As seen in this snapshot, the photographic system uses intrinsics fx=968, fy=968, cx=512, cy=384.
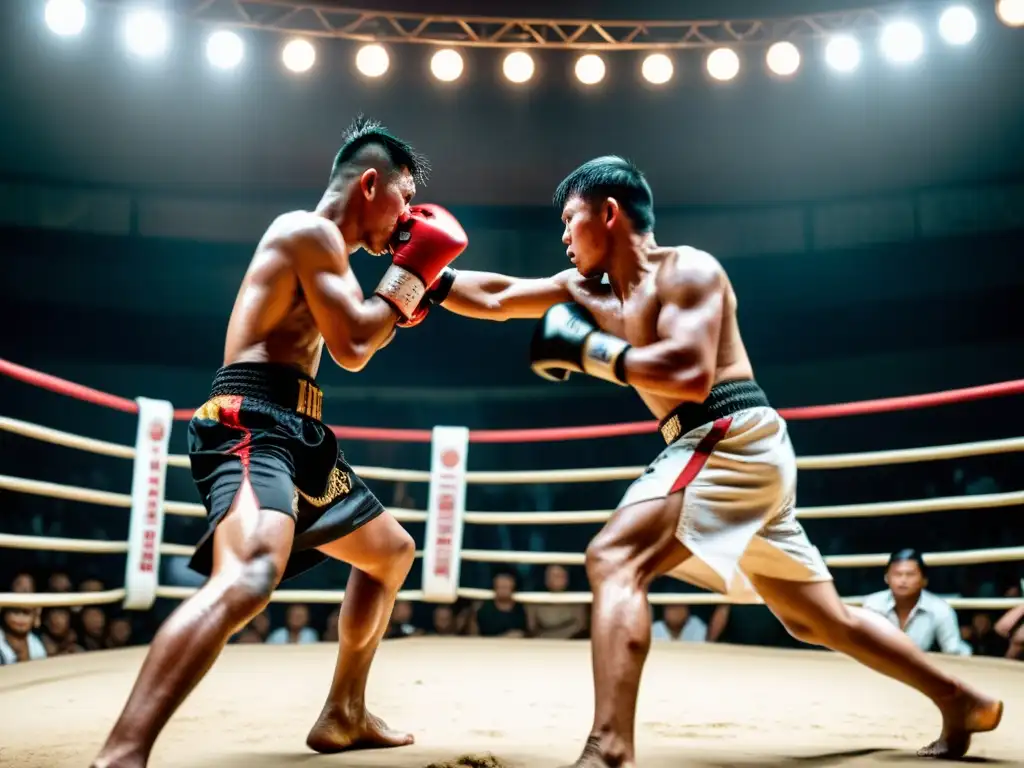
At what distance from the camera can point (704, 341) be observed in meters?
1.82

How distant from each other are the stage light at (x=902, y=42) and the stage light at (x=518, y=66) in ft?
6.87

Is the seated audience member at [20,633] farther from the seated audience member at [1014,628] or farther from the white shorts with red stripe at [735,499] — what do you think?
the seated audience member at [1014,628]

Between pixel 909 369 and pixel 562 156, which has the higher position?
pixel 562 156

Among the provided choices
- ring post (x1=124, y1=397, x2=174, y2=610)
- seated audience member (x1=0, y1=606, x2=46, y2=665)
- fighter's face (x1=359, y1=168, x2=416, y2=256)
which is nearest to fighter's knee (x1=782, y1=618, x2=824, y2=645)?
fighter's face (x1=359, y1=168, x2=416, y2=256)

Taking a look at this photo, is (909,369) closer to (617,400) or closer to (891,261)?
(891,261)

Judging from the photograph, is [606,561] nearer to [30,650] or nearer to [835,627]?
[835,627]

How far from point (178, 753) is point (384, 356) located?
6.03 m

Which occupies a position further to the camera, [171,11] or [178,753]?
[171,11]

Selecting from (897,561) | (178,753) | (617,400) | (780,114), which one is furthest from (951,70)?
(178,753)

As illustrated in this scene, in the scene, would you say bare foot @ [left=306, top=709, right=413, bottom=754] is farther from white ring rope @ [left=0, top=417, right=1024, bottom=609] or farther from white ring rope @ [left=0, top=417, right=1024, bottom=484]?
white ring rope @ [left=0, top=417, right=1024, bottom=484]

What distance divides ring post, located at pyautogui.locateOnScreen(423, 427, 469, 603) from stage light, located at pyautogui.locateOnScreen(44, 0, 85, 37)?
3181mm

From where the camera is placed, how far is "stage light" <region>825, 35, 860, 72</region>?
584cm

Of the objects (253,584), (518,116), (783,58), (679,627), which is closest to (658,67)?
(783,58)

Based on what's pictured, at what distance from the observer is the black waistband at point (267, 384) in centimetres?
186
